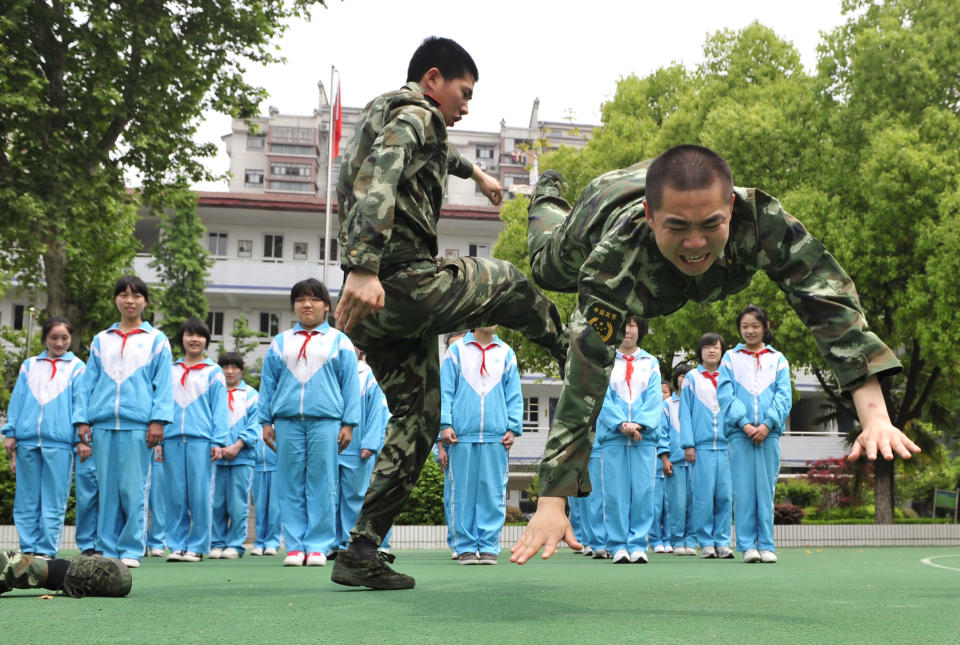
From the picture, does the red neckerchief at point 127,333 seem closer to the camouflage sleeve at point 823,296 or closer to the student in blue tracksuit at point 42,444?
the student in blue tracksuit at point 42,444

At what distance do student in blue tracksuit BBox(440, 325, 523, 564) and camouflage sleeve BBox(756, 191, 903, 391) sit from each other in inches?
204

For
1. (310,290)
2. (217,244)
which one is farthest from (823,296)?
(217,244)

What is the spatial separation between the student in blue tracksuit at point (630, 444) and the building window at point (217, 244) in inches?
1359

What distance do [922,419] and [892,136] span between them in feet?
28.9

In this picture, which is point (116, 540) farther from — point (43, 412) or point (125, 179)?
point (125, 179)

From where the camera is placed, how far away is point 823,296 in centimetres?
352

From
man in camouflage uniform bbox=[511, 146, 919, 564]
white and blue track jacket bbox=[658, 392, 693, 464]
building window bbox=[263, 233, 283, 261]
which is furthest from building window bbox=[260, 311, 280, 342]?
man in camouflage uniform bbox=[511, 146, 919, 564]

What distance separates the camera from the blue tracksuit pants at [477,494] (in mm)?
8750

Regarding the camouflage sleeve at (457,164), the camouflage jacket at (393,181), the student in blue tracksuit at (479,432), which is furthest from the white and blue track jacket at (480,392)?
the camouflage jacket at (393,181)

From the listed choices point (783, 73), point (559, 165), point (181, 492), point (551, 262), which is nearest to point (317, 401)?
point (181, 492)

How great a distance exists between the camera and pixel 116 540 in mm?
7285

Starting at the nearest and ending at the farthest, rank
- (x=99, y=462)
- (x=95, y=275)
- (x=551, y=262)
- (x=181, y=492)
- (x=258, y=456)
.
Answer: (x=551, y=262) → (x=99, y=462) → (x=181, y=492) → (x=258, y=456) → (x=95, y=275)

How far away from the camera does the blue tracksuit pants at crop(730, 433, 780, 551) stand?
A: 8.66 m

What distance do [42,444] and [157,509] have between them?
4.31ft
